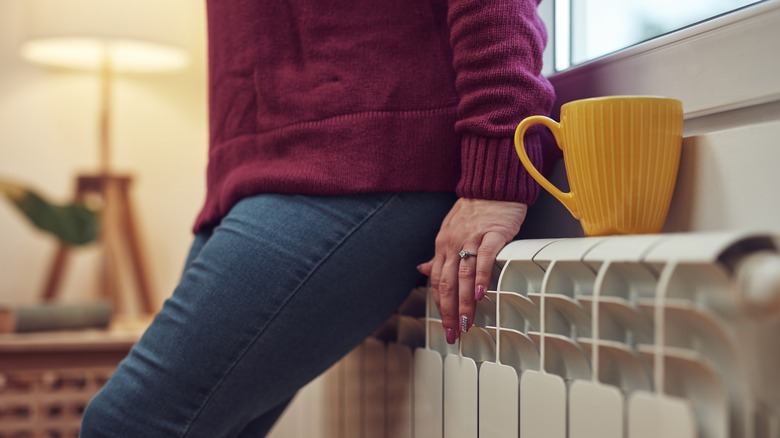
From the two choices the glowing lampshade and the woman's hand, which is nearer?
the woman's hand

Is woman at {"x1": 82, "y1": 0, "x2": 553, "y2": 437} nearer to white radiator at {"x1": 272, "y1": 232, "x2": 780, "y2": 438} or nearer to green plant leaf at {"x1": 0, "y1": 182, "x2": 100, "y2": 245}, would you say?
white radiator at {"x1": 272, "y1": 232, "x2": 780, "y2": 438}

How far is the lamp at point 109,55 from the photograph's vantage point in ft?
6.28

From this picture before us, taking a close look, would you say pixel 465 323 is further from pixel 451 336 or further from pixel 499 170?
pixel 499 170

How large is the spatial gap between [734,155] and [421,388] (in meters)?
0.37

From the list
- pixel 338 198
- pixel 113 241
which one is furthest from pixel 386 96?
pixel 113 241

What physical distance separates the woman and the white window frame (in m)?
0.09

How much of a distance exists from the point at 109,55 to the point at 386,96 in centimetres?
161

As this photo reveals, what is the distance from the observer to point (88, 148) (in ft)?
7.63

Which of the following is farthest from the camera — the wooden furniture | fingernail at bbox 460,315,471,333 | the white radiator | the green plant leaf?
the green plant leaf

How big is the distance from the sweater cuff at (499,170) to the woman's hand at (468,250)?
0.4 inches

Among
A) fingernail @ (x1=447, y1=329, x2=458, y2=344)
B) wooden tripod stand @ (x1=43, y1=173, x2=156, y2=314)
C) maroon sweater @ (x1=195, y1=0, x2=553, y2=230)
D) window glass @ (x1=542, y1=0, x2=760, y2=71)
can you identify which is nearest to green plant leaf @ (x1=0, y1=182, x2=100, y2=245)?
wooden tripod stand @ (x1=43, y1=173, x2=156, y2=314)

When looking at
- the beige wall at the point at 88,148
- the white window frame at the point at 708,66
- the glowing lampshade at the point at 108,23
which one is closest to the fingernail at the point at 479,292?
the white window frame at the point at 708,66

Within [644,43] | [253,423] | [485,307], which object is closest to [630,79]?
[644,43]

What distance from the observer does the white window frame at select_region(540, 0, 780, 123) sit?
2.13 ft
